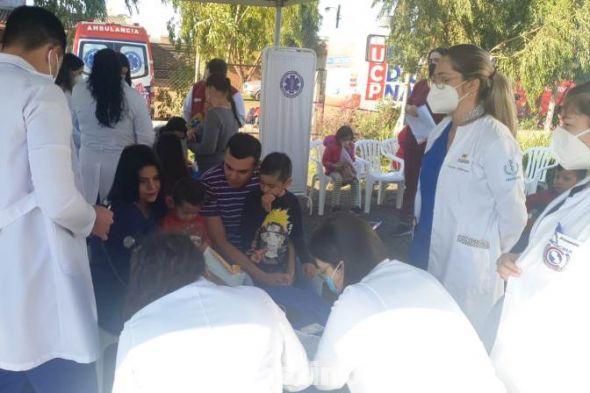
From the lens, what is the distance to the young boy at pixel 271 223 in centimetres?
274

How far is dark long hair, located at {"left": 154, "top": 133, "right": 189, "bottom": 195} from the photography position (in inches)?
136

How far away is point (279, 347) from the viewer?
146 cm

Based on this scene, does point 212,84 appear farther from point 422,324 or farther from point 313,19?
point 313,19

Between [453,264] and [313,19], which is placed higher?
[313,19]

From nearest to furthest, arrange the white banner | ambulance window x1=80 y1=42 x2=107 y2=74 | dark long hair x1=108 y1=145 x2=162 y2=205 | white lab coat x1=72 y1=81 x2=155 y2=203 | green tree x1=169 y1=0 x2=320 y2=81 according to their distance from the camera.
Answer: dark long hair x1=108 y1=145 x2=162 y2=205
white lab coat x1=72 y1=81 x2=155 y2=203
the white banner
ambulance window x1=80 y1=42 x2=107 y2=74
green tree x1=169 y1=0 x2=320 y2=81

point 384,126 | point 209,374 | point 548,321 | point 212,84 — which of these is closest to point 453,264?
point 548,321

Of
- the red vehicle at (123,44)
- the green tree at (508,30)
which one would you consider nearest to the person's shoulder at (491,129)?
the green tree at (508,30)

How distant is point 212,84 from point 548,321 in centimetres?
320

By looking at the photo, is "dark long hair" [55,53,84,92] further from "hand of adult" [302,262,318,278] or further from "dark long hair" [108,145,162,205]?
"hand of adult" [302,262,318,278]

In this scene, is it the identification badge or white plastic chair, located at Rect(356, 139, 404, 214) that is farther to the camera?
white plastic chair, located at Rect(356, 139, 404, 214)

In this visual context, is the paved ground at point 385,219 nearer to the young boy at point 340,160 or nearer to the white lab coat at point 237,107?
the young boy at point 340,160

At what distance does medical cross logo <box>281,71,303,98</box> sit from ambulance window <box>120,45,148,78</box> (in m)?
6.86

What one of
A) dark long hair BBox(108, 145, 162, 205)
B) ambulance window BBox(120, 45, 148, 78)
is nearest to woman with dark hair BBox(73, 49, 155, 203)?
dark long hair BBox(108, 145, 162, 205)

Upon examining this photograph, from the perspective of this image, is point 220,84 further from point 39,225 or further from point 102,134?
point 39,225
